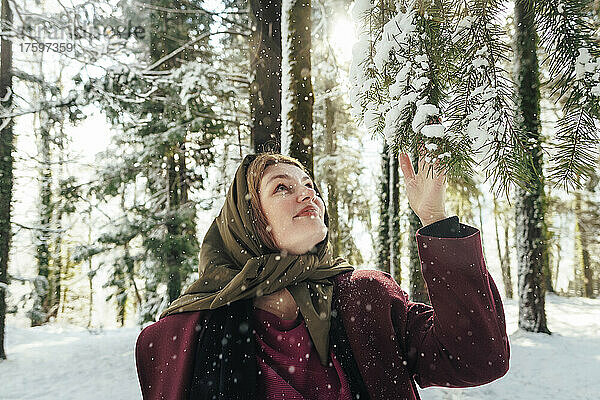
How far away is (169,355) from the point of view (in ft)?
5.44

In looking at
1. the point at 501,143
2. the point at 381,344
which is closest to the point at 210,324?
the point at 381,344

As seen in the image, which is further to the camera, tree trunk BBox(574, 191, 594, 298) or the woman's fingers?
tree trunk BBox(574, 191, 594, 298)

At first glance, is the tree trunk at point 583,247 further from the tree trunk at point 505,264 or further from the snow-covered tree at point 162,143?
the snow-covered tree at point 162,143

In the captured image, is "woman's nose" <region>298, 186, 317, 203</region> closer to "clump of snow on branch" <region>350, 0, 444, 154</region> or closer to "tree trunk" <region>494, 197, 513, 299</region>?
"clump of snow on branch" <region>350, 0, 444, 154</region>

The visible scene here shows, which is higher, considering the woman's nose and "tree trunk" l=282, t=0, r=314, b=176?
"tree trunk" l=282, t=0, r=314, b=176

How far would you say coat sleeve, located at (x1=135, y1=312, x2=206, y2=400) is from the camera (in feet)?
5.25

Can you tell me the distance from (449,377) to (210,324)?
868 mm

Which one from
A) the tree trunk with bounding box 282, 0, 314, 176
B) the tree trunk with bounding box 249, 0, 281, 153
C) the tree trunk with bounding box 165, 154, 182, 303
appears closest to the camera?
the tree trunk with bounding box 282, 0, 314, 176

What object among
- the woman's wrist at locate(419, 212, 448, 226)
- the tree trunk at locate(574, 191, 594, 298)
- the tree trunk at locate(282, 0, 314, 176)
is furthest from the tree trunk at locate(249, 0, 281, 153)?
the tree trunk at locate(574, 191, 594, 298)

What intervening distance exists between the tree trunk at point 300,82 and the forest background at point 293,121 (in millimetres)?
12

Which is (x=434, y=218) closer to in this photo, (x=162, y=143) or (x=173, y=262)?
(x=173, y=262)

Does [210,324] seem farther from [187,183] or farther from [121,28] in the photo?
[121,28]

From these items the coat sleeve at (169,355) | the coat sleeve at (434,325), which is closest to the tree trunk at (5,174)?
the coat sleeve at (169,355)

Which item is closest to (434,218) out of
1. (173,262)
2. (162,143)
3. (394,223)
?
(394,223)
